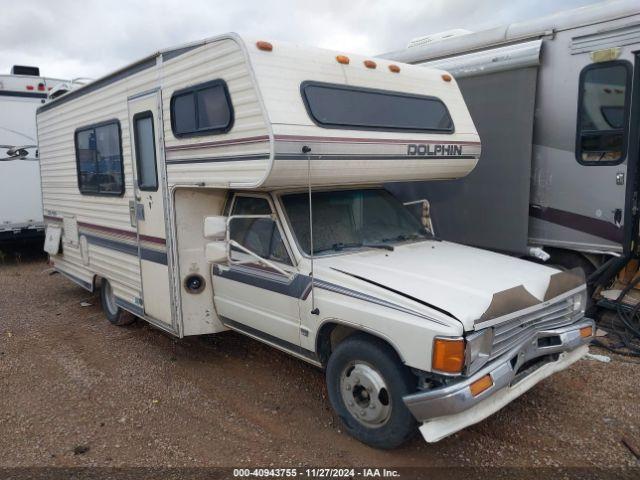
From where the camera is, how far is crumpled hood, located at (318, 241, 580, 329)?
3.42m

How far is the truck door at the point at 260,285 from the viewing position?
4227 mm

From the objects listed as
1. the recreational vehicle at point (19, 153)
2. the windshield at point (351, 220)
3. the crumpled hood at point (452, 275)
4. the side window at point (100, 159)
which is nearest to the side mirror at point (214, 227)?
the windshield at point (351, 220)

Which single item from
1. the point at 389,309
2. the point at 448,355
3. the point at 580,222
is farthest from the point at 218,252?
the point at 580,222

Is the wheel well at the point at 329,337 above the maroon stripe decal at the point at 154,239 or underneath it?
underneath

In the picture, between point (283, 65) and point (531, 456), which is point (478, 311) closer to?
point (531, 456)

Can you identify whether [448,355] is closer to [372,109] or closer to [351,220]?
[351,220]

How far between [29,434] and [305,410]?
2.06 metres

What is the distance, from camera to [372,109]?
451 cm

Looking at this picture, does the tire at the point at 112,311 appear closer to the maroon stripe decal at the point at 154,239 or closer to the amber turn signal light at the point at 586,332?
the maroon stripe decal at the point at 154,239

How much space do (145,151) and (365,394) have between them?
3.19 meters

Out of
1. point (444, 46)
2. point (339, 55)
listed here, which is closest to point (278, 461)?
point (339, 55)

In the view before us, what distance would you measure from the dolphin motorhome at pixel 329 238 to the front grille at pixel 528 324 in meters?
0.01

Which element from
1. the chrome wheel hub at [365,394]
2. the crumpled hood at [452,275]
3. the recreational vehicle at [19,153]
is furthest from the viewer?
the recreational vehicle at [19,153]

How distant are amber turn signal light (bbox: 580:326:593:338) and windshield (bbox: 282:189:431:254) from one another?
5.10ft
